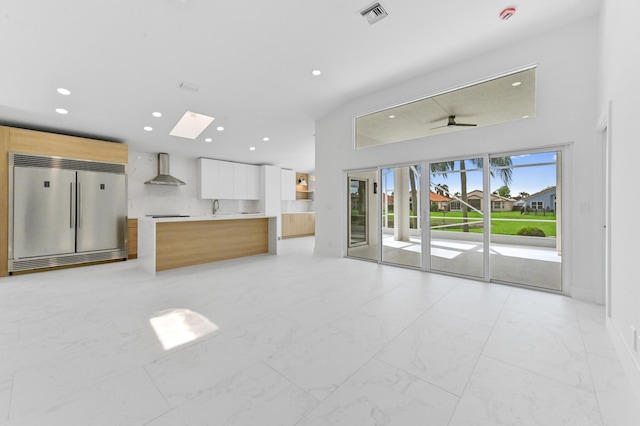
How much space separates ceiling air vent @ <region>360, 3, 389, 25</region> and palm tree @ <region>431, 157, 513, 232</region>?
2300 millimetres

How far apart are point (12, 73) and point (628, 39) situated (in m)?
6.40

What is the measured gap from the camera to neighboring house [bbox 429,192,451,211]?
433 cm

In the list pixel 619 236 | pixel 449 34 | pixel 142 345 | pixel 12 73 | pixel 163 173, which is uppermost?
pixel 449 34

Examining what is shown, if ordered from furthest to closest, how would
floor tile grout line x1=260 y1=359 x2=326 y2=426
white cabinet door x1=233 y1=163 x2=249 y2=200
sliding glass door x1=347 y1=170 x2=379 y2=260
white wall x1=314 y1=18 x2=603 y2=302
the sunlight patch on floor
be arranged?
1. white cabinet door x1=233 y1=163 x2=249 y2=200
2. sliding glass door x1=347 y1=170 x2=379 y2=260
3. white wall x1=314 y1=18 x2=603 y2=302
4. the sunlight patch on floor
5. floor tile grout line x1=260 y1=359 x2=326 y2=426

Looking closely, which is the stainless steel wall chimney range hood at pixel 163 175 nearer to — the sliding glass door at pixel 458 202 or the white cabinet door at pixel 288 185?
the white cabinet door at pixel 288 185

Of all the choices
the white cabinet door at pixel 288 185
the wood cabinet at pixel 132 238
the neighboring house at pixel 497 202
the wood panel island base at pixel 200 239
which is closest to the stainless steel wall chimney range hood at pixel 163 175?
the wood cabinet at pixel 132 238

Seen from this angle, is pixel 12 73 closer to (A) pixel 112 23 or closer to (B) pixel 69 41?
(B) pixel 69 41

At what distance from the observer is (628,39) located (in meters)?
1.83

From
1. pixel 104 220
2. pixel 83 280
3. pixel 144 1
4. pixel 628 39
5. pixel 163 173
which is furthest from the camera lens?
pixel 163 173

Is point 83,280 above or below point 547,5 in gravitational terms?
below

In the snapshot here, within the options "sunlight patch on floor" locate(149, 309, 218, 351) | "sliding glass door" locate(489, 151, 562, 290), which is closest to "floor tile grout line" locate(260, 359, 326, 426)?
"sunlight patch on floor" locate(149, 309, 218, 351)

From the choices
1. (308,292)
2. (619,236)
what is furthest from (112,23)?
(619,236)

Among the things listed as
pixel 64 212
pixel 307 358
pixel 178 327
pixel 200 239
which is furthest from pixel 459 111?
pixel 64 212

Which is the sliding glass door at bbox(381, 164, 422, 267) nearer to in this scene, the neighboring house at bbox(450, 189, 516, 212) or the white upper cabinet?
the neighboring house at bbox(450, 189, 516, 212)
